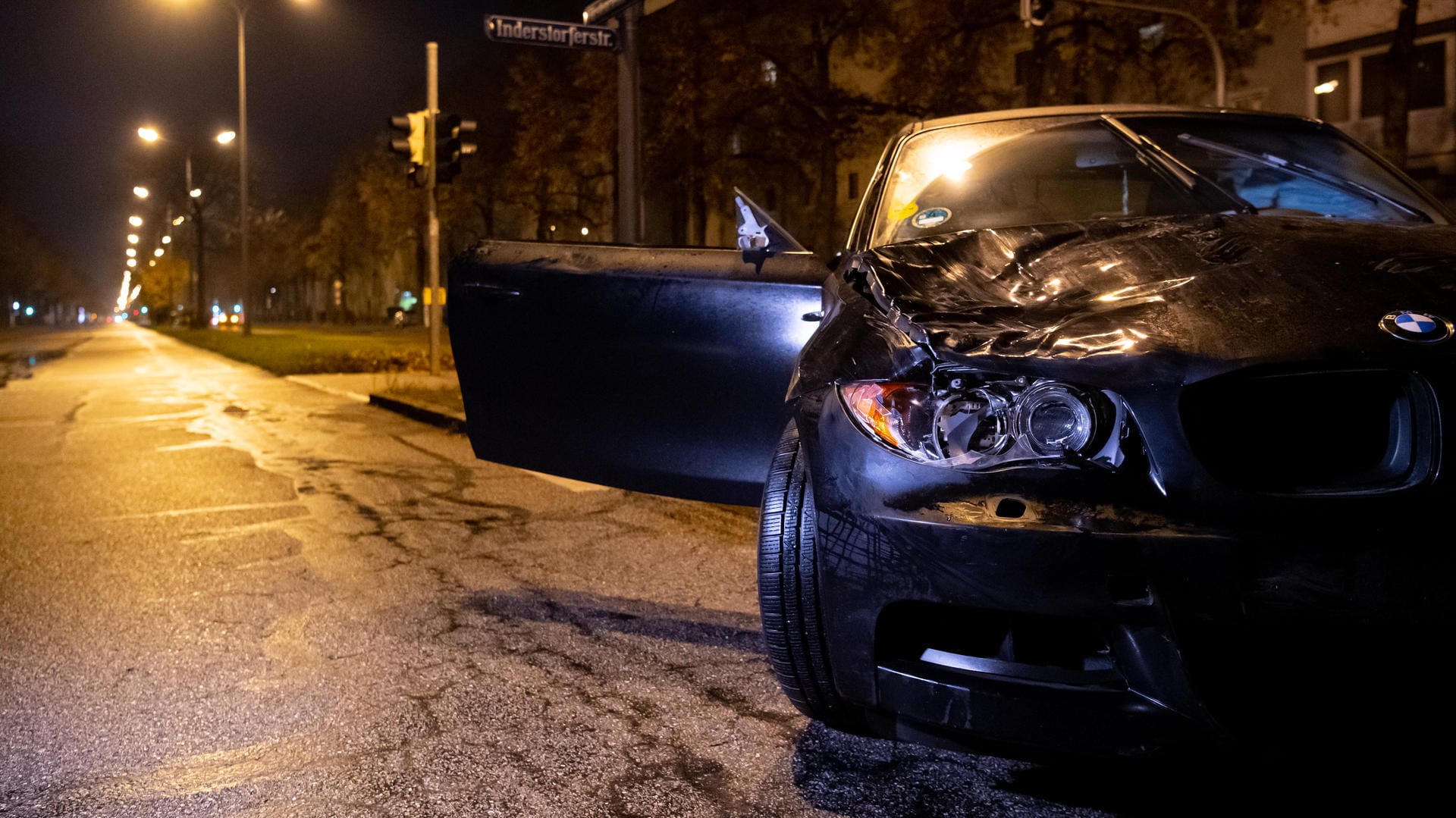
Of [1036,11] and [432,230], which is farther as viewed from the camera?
[432,230]

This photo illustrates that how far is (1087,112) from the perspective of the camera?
13.0 ft

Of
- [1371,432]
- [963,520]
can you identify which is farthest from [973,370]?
[1371,432]

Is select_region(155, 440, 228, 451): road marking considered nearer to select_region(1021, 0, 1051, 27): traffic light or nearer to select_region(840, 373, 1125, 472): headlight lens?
select_region(840, 373, 1125, 472): headlight lens

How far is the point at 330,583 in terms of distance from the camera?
16.4 feet

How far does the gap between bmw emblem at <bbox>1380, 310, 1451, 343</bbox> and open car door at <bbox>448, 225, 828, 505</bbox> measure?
1655mm

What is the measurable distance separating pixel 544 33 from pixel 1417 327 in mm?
8650

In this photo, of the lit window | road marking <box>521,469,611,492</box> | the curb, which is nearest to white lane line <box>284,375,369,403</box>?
the curb

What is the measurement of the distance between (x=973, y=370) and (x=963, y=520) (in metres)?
0.29

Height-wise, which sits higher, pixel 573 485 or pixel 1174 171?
pixel 1174 171

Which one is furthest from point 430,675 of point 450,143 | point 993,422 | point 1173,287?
point 450,143

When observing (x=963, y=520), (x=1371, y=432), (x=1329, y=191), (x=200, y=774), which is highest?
(x=1329, y=191)

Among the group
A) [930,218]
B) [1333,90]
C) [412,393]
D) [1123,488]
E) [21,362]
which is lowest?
[21,362]

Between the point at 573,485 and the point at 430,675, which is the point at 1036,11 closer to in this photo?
the point at 573,485

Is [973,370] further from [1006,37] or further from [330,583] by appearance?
[1006,37]
